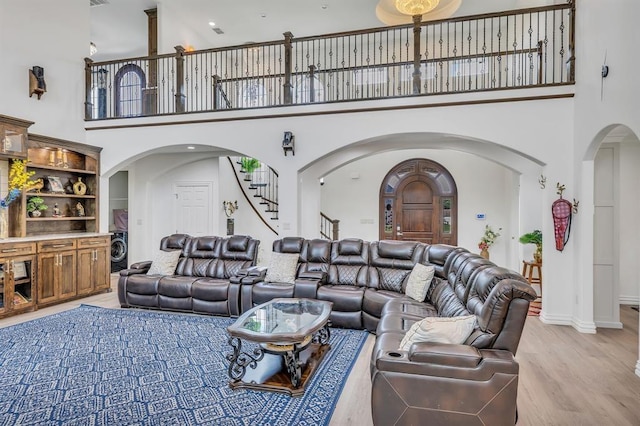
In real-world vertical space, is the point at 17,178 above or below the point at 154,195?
above

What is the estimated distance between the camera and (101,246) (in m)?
6.36

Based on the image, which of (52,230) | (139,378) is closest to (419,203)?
(139,378)

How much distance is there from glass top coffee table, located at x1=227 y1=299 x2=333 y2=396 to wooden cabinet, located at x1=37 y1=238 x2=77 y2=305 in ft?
12.4

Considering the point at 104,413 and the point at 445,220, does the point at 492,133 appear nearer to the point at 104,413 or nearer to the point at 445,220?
the point at 445,220

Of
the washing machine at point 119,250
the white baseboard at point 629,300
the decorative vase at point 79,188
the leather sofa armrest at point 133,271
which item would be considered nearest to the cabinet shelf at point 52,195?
the decorative vase at point 79,188

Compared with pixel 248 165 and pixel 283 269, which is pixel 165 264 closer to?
pixel 283 269

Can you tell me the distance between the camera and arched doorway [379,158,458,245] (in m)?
8.96

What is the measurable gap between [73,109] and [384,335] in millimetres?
6712

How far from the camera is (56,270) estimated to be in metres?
5.57

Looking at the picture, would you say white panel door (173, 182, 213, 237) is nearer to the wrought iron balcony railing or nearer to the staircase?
the staircase

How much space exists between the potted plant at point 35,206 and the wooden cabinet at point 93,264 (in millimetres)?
799

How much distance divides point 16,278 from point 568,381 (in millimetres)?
6677

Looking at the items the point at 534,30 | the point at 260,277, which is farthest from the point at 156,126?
the point at 534,30

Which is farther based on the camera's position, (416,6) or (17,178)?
(416,6)
